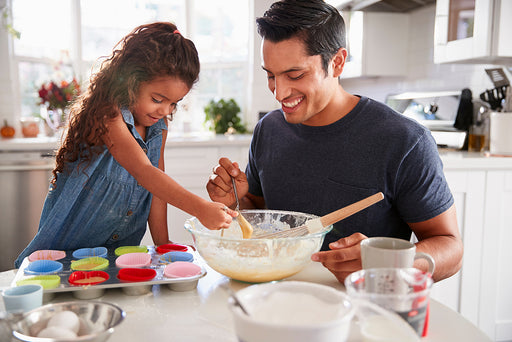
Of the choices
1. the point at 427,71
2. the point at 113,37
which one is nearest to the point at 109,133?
the point at 427,71

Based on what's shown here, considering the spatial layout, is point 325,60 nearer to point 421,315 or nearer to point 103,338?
point 421,315

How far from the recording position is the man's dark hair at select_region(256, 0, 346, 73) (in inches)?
50.0

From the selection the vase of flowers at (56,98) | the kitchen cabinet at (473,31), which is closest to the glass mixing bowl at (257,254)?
the kitchen cabinet at (473,31)

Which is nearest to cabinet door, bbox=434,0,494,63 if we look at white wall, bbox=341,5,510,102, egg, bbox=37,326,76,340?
white wall, bbox=341,5,510,102

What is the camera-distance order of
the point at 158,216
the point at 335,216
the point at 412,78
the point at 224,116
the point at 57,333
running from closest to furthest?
the point at 57,333, the point at 335,216, the point at 158,216, the point at 412,78, the point at 224,116

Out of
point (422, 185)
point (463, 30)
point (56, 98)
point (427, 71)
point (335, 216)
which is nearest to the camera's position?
point (335, 216)

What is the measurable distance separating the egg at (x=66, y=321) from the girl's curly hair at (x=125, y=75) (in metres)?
0.73

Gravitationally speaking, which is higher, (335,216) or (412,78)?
(412,78)

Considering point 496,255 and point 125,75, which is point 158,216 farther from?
point 496,255

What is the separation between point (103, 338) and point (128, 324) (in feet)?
0.56

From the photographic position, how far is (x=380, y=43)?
314cm

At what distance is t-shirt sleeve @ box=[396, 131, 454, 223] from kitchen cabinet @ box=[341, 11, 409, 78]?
2.03 metres

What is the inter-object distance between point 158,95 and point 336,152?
1.87 ft

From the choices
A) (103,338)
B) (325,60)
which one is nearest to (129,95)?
(325,60)
